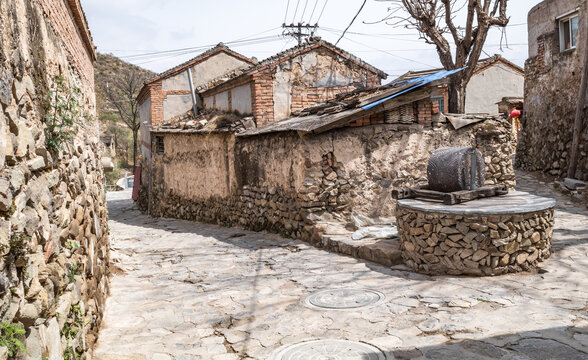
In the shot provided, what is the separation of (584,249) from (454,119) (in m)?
3.87

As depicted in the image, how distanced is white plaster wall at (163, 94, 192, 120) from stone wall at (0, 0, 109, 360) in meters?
12.0

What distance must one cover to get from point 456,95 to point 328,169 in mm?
6662

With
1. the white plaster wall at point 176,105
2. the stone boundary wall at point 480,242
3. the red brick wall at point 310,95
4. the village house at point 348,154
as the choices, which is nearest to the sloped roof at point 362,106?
the village house at point 348,154

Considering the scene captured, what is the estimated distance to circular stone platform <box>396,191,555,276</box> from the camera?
5891mm

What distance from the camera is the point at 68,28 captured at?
5.17 meters

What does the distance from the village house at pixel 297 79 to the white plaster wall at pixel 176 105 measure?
3.09 m

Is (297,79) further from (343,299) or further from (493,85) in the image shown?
(493,85)

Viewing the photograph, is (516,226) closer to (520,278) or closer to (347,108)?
(520,278)

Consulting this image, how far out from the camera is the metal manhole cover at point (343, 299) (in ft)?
17.2

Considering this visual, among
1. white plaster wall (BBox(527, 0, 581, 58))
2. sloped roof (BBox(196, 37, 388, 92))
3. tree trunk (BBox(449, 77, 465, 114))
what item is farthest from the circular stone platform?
white plaster wall (BBox(527, 0, 581, 58))

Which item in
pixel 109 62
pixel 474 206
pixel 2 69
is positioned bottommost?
pixel 474 206

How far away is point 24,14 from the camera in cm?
281

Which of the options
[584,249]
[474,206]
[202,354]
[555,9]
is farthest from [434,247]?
[555,9]

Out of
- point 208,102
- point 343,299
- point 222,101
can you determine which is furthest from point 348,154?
point 208,102
